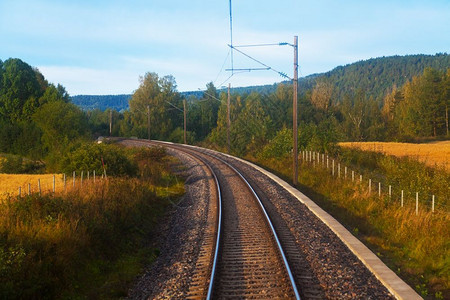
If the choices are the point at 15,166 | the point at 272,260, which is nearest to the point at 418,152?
Answer: the point at 272,260

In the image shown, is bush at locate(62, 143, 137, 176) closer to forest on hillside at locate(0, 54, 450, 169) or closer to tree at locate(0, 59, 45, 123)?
forest on hillside at locate(0, 54, 450, 169)

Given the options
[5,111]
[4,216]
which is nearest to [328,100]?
[5,111]

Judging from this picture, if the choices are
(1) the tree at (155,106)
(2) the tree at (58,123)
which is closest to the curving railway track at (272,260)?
(2) the tree at (58,123)

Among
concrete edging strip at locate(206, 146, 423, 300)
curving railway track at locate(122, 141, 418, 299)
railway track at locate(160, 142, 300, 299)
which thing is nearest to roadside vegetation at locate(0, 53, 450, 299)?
concrete edging strip at locate(206, 146, 423, 300)

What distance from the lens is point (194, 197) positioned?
18.5m

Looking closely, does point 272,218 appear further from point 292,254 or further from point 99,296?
point 99,296

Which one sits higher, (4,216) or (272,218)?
(4,216)

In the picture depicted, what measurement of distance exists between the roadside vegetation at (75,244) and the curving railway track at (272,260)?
1.24 m

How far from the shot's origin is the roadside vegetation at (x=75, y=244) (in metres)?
7.40

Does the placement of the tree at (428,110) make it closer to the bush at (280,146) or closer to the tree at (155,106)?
the tree at (155,106)

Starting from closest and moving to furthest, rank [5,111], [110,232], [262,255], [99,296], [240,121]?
[99,296] < [262,255] < [110,232] < [240,121] < [5,111]

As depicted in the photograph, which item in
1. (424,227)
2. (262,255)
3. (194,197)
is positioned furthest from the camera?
(194,197)

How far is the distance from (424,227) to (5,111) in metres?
82.2

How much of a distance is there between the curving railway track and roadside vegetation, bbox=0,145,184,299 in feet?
4.08
